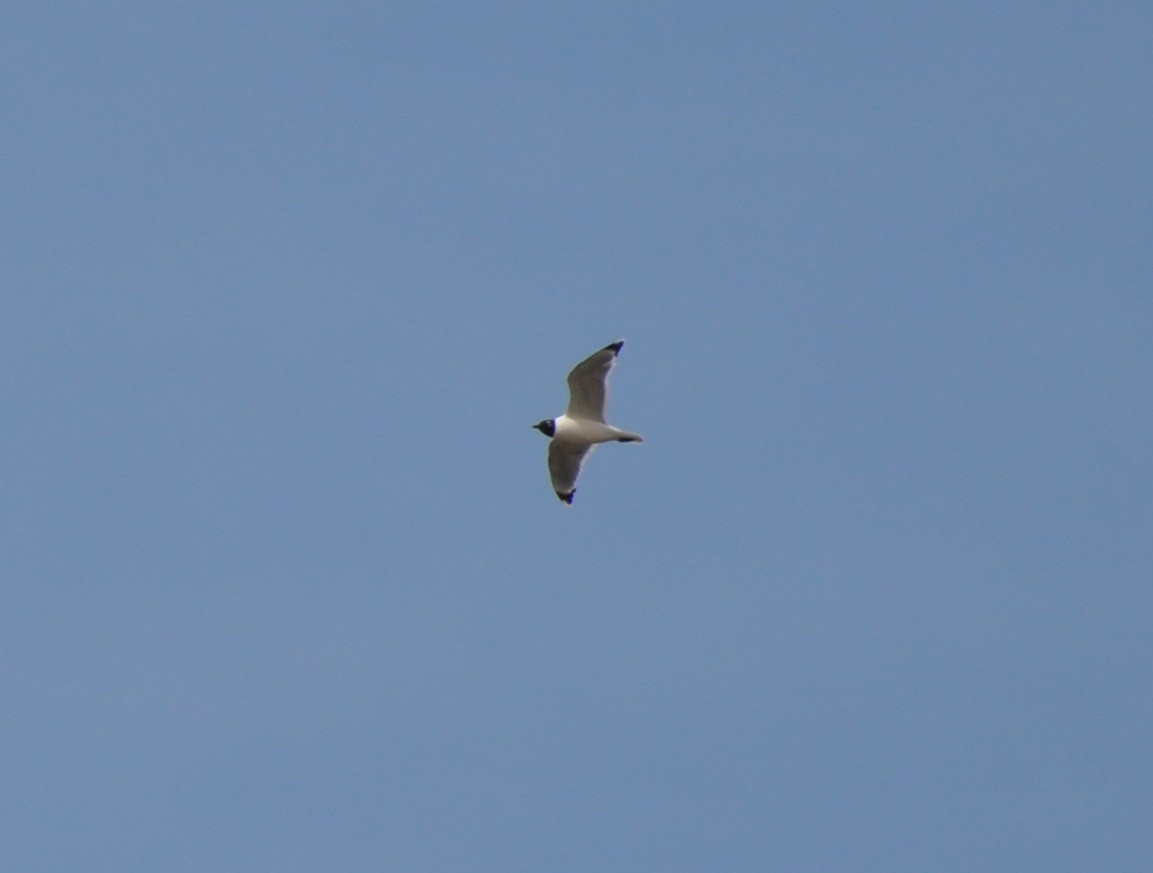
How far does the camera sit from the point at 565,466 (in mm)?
38688

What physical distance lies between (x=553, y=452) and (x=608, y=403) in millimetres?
1174

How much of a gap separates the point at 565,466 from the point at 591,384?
1373 millimetres

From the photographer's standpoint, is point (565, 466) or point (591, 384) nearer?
point (591, 384)

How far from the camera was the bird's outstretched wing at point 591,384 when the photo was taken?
37406 mm

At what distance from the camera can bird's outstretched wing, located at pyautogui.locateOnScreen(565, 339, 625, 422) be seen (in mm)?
37406

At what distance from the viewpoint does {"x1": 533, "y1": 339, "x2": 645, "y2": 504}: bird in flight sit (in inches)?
1476

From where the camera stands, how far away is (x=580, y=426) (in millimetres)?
38000

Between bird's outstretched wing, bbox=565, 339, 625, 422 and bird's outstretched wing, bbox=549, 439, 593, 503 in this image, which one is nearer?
bird's outstretched wing, bbox=565, 339, 625, 422

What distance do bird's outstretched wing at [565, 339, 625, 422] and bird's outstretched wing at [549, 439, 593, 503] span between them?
0.64 metres

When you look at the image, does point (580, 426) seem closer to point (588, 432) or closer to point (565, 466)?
point (588, 432)

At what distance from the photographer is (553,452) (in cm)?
3862

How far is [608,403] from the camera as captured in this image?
3772 cm

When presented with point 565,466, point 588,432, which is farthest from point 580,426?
point 565,466

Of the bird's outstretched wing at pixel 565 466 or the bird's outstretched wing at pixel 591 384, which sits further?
the bird's outstretched wing at pixel 565 466
